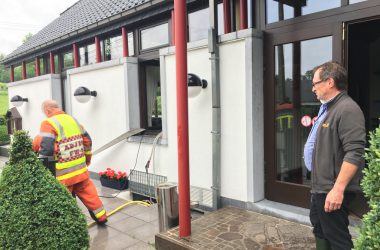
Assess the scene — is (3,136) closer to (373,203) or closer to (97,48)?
(97,48)

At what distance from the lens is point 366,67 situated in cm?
546

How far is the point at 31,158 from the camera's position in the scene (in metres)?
2.90

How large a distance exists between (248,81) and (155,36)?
298cm

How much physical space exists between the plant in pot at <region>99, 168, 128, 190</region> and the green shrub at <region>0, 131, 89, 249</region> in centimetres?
386

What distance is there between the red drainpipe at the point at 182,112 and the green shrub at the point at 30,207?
133 cm

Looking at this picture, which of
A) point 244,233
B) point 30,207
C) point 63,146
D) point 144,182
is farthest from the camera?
point 144,182

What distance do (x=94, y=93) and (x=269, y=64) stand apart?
454cm

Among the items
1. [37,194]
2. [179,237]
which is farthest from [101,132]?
[37,194]

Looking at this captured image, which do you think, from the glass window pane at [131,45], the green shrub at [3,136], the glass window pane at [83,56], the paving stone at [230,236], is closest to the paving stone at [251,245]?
the paving stone at [230,236]

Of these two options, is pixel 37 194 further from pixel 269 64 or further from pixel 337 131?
pixel 269 64

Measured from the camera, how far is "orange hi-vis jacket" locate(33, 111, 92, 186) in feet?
14.9

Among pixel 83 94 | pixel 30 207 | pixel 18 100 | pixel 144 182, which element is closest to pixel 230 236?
pixel 30 207

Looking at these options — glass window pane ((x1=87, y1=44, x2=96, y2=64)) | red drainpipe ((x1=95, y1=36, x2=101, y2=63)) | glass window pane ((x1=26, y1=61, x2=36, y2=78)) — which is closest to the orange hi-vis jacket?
red drainpipe ((x1=95, y1=36, x2=101, y2=63))

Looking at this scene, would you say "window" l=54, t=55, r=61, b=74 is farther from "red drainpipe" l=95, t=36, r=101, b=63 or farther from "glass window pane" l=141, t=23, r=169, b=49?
"glass window pane" l=141, t=23, r=169, b=49
